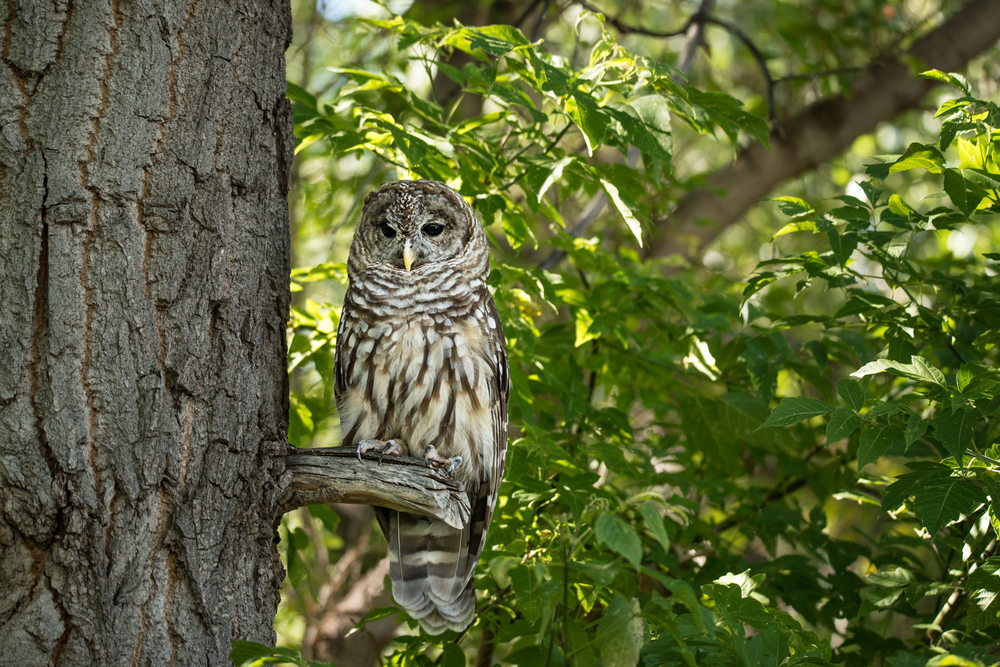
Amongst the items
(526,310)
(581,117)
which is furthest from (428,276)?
(581,117)

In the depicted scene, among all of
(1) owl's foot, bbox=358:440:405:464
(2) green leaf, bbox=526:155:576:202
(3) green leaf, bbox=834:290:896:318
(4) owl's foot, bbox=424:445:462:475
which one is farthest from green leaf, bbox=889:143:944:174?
(1) owl's foot, bbox=358:440:405:464

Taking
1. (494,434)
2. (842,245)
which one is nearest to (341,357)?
(494,434)

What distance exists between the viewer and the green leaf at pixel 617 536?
1263 mm

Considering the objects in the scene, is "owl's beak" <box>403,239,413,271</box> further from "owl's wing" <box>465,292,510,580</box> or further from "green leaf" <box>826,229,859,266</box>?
"green leaf" <box>826,229,859,266</box>

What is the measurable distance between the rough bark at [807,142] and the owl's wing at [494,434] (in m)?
2.70

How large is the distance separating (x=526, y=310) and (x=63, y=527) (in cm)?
176

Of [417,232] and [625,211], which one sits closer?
[625,211]

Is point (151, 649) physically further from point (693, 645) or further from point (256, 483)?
point (693, 645)

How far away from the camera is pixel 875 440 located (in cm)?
190

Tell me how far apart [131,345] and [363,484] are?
683mm

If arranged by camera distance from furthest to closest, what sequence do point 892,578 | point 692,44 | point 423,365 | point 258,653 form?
point 692,44, point 423,365, point 892,578, point 258,653

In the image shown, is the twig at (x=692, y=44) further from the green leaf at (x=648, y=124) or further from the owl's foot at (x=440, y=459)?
the owl's foot at (x=440, y=459)

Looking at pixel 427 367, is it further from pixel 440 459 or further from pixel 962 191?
pixel 962 191

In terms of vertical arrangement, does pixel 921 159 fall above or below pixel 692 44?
below
